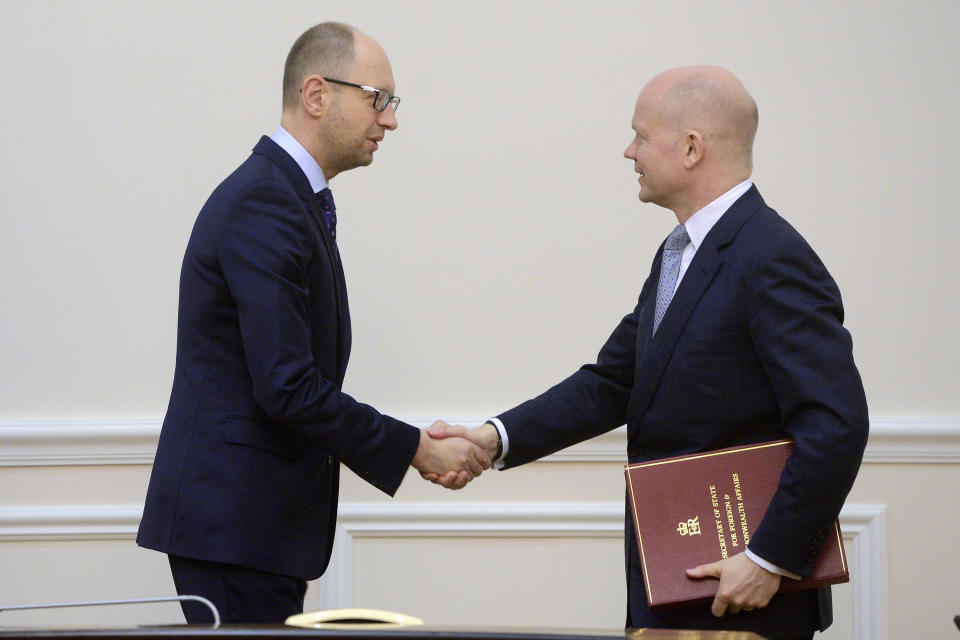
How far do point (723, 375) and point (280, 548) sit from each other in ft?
2.76

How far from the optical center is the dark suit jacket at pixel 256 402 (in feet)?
6.60

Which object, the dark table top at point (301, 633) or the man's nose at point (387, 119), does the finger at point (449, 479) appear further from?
the dark table top at point (301, 633)

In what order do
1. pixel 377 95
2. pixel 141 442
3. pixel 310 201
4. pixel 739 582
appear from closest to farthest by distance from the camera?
pixel 739 582
pixel 310 201
pixel 377 95
pixel 141 442

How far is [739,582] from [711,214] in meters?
0.65

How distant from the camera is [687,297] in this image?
6.52ft

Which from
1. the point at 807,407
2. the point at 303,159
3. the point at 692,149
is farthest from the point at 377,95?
the point at 807,407

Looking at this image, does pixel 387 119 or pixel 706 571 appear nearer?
pixel 706 571

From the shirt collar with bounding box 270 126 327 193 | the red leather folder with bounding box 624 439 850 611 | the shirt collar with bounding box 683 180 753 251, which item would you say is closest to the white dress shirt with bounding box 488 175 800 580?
the shirt collar with bounding box 683 180 753 251

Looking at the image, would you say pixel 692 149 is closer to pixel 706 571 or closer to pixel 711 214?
pixel 711 214

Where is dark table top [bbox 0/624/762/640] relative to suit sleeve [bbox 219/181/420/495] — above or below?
below

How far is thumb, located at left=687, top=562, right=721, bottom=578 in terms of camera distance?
182 cm

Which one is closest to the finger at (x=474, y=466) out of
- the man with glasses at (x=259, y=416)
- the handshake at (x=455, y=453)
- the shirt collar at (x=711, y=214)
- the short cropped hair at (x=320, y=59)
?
the handshake at (x=455, y=453)

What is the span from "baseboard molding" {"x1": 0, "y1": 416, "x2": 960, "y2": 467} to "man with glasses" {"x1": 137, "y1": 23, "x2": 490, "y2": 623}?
3.00ft

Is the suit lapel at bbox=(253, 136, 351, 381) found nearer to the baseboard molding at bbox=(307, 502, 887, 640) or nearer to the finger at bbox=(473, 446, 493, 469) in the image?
the finger at bbox=(473, 446, 493, 469)
